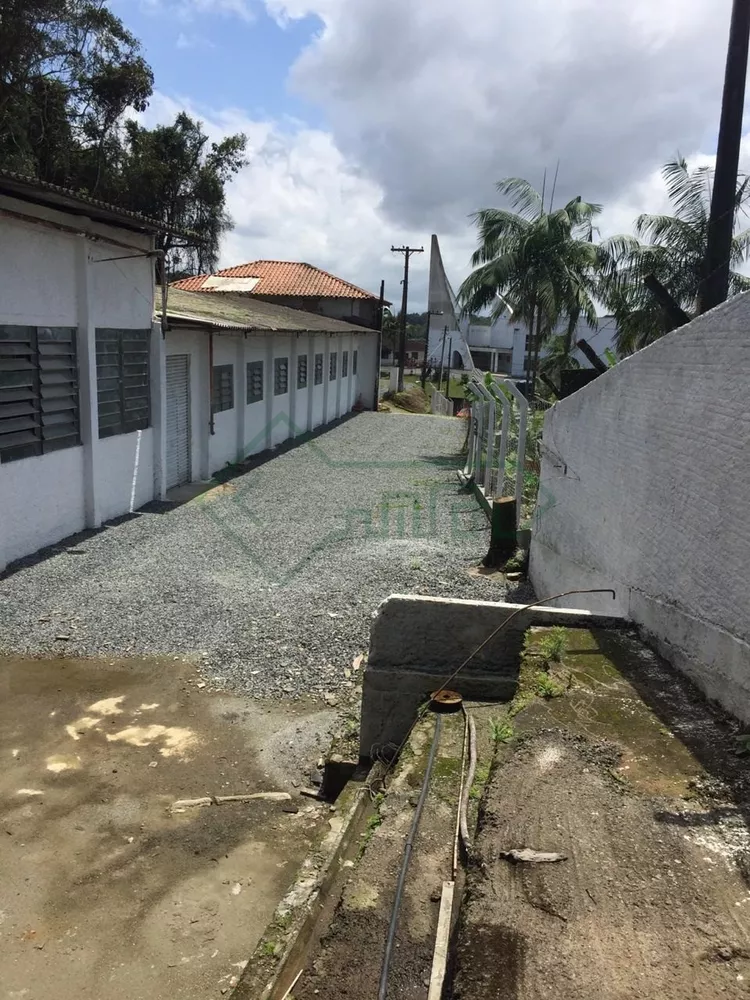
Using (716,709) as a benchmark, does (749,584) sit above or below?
above

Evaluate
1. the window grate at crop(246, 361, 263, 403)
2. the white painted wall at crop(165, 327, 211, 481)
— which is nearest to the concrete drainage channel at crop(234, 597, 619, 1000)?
the white painted wall at crop(165, 327, 211, 481)

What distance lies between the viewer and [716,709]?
3.61 meters

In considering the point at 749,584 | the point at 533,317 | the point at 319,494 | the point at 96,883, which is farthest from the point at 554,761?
the point at 533,317

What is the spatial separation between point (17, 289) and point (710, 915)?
874cm

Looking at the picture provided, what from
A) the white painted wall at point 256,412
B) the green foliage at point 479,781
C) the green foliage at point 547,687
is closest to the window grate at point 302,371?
the white painted wall at point 256,412

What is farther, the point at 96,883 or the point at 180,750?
the point at 180,750

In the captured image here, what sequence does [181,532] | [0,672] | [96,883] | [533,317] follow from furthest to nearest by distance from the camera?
1. [533,317]
2. [181,532]
3. [0,672]
4. [96,883]

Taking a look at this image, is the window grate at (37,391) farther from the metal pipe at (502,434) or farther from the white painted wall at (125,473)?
the metal pipe at (502,434)

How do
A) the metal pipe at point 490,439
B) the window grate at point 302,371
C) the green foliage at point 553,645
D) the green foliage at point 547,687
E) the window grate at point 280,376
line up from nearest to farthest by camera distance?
the green foliage at point 547,687 < the green foliage at point 553,645 < the metal pipe at point 490,439 < the window grate at point 280,376 < the window grate at point 302,371

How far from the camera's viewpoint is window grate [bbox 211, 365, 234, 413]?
15250mm

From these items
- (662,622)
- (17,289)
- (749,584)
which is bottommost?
(662,622)

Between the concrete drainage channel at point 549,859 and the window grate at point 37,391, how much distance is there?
21.0 feet

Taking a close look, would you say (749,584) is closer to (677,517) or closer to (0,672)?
(677,517)

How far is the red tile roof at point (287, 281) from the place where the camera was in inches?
1259
